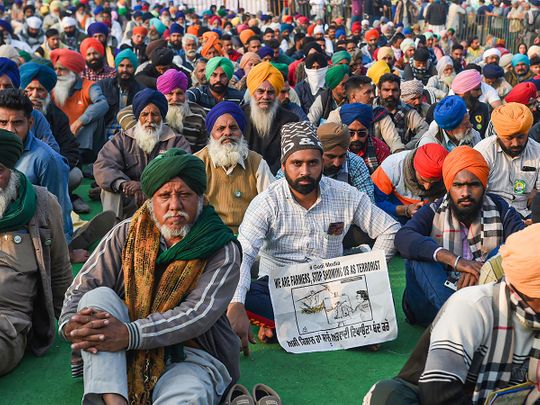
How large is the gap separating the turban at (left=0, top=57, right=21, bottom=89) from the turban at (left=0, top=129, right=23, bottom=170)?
11.4 feet

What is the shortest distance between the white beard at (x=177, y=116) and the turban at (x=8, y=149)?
346 centimetres

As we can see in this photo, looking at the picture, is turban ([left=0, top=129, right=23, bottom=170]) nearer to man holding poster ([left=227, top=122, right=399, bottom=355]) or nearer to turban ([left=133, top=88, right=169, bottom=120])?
man holding poster ([left=227, top=122, right=399, bottom=355])

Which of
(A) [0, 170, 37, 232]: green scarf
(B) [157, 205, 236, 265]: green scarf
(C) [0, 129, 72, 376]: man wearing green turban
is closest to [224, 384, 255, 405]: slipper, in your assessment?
(B) [157, 205, 236, 265]: green scarf

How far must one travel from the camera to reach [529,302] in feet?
10.1

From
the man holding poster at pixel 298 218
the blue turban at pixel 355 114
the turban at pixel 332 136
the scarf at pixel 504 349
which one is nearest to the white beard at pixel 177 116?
the blue turban at pixel 355 114

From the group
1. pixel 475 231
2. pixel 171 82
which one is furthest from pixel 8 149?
pixel 171 82

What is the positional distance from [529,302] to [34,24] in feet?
56.5

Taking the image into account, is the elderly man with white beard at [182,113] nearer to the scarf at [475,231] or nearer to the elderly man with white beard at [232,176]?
the elderly man with white beard at [232,176]

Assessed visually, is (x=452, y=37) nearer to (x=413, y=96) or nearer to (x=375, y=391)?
(x=413, y=96)

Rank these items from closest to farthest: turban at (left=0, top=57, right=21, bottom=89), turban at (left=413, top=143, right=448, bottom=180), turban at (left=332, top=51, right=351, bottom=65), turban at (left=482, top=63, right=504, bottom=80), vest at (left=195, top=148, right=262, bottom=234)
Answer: turban at (left=413, top=143, right=448, bottom=180)
vest at (left=195, top=148, right=262, bottom=234)
turban at (left=0, top=57, right=21, bottom=89)
turban at (left=482, top=63, right=504, bottom=80)
turban at (left=332, top=51, right=351, bottom=65)

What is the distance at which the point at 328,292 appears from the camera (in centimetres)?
493

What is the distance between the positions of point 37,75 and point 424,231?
458 cm

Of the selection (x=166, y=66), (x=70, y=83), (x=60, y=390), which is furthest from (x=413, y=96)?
(x=60, y=390)

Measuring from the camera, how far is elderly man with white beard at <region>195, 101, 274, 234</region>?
6.25m
